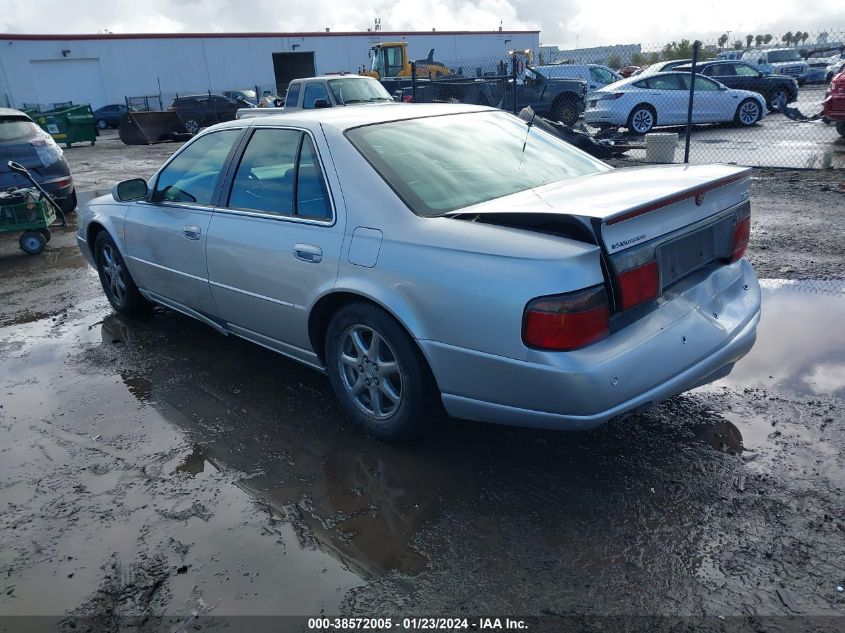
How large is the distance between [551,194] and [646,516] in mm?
1492

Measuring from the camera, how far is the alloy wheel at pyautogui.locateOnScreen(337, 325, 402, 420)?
3.26 meters

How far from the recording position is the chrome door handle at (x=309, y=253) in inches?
132

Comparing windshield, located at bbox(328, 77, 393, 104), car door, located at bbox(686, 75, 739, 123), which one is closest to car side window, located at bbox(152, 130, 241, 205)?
windshield, located at bbox(328, 77, 393, 104)

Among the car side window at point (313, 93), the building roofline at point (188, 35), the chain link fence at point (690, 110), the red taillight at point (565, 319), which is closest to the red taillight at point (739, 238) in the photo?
the red taillight at point (565, 319)

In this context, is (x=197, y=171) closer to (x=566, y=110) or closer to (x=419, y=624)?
(x=419, y=624)

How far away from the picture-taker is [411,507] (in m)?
2.95

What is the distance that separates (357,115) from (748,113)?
1513 centimetres

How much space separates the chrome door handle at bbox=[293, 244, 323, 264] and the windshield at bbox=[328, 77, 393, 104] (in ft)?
40.4

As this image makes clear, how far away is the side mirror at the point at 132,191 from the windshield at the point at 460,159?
2.10 metres

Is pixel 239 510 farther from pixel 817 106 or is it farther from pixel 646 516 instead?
pixel 817 106

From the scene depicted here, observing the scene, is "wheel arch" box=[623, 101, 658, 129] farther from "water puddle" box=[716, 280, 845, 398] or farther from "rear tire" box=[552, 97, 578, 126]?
"water puddle" box=[716, 280, 845, 398]

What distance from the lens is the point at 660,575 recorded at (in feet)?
8.03

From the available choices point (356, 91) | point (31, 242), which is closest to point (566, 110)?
point (356, 91)

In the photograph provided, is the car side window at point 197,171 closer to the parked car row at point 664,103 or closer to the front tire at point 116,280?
the front tire at point 116,280
